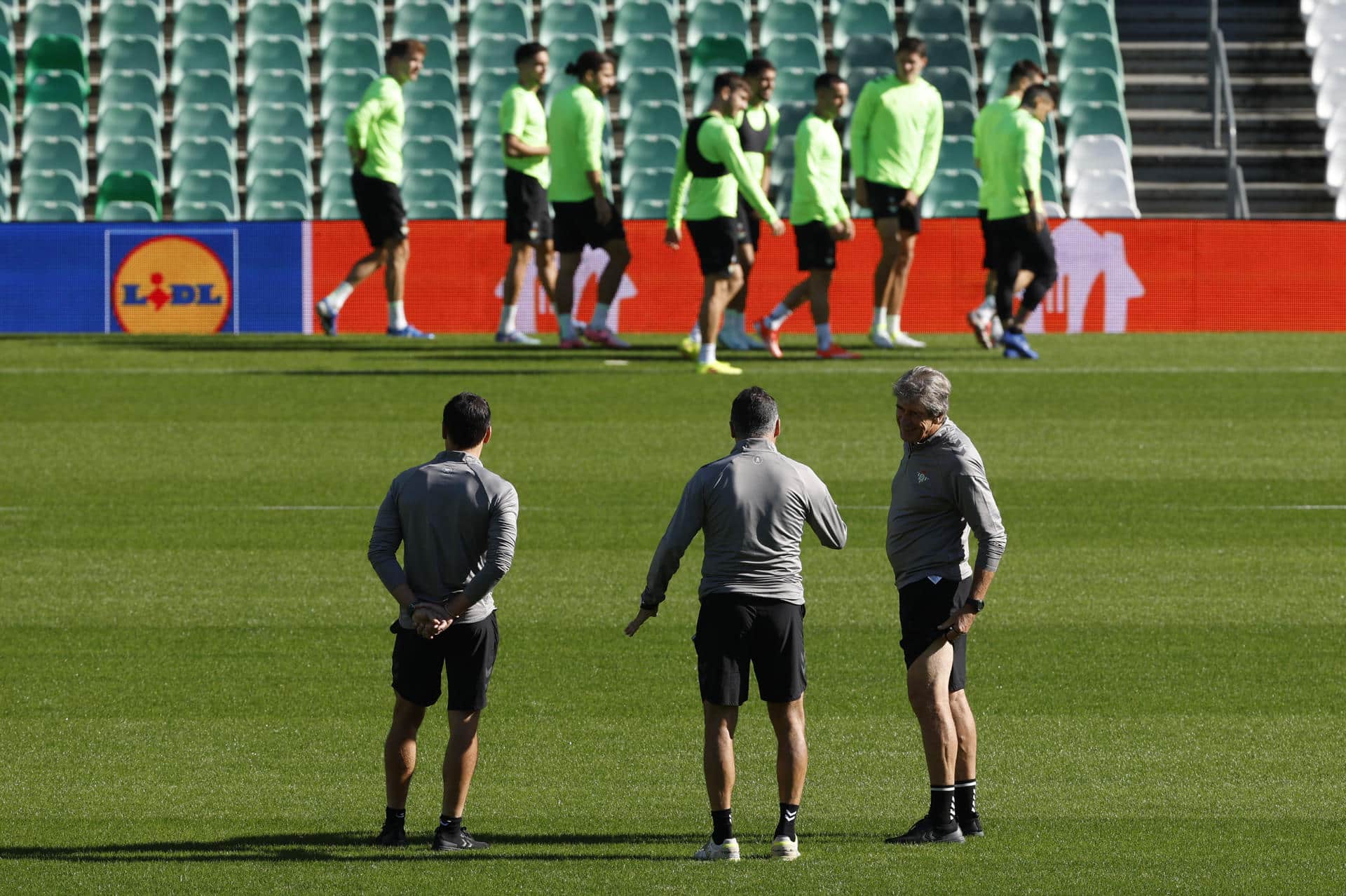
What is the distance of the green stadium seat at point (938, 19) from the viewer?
25047 mm

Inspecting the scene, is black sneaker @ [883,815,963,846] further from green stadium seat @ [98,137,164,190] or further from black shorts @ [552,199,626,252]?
green stadium seat @ [98,137,164,190]

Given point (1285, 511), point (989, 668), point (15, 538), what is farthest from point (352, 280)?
point (989, 668)

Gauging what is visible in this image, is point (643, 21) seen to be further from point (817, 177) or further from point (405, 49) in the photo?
point (817, 177)

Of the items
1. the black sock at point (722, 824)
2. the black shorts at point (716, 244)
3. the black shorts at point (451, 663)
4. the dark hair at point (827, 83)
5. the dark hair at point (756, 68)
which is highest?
the dark hair at point (756, 68)

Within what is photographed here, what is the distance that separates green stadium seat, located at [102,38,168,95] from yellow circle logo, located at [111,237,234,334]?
5.92 meters

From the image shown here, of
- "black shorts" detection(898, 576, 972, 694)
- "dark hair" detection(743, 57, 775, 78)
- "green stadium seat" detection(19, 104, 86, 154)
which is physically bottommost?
"black shorts" detection(898, 576, 972, 694)

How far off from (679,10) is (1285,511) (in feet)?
53.1

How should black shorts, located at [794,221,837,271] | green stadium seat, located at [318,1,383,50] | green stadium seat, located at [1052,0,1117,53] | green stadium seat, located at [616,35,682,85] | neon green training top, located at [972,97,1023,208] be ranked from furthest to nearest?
green stadium seat, located at [1052,0,1117,53], green stadium seat, located at [318,1,383,50], green stadium seat, located at [616,35,682,85], neon green training top, located at [972,97,1023,208], black shorts, located at [794,221,837,271]

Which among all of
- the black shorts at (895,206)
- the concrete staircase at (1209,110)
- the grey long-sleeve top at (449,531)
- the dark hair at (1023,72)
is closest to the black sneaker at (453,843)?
the grey long-sleeve top at (449,531)

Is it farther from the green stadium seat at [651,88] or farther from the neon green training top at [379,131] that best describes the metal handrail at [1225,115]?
the neon green training top at [379,131]

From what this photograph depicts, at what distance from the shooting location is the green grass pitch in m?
5.67

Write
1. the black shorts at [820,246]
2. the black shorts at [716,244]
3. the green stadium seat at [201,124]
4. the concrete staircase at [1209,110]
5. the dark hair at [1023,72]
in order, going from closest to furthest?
1. the black shorts at [716,244]
2. the black shorts at [820,246]
3. the dark hair at [1023,72]
4. the green stadium seat at [201,124]
5. the concrete staircase at [1209,110]

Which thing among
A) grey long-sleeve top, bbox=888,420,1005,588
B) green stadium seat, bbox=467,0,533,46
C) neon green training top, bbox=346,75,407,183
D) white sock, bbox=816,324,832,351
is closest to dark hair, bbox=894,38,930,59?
white sock, bbox=816,324,832,351

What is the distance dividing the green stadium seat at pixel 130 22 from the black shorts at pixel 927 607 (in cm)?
2081
